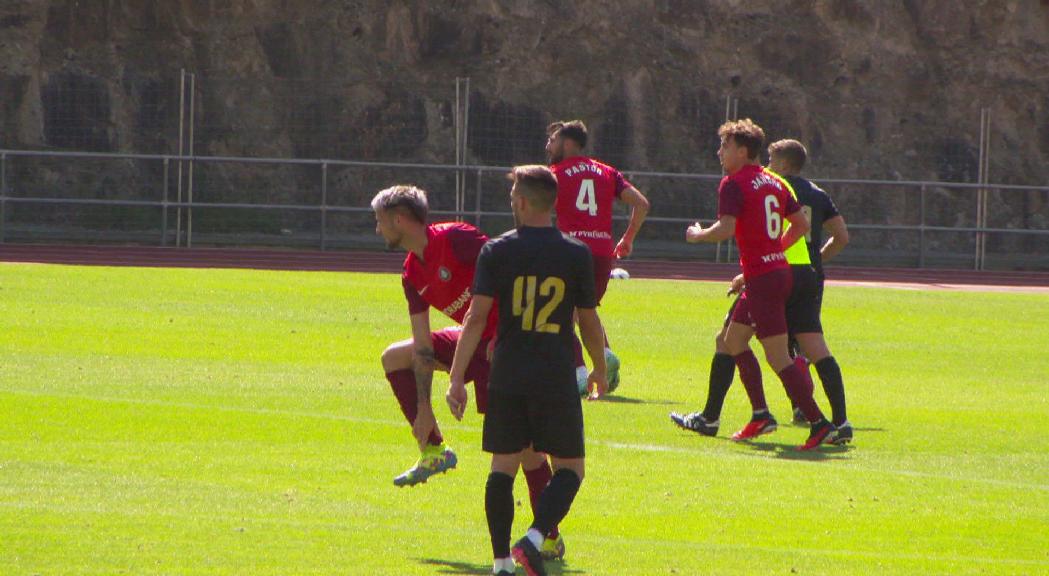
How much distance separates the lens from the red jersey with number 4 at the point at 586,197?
41.1 ft

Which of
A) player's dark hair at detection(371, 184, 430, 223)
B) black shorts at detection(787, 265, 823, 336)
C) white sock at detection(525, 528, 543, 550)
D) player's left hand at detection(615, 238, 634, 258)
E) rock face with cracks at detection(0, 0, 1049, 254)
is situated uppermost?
rock face with cracks at detection(0, 0, 1049, 254)

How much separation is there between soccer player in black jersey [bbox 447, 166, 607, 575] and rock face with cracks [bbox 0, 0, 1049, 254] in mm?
27105

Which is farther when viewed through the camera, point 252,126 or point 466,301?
point 252,126

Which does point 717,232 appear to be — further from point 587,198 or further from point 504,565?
point 504,565

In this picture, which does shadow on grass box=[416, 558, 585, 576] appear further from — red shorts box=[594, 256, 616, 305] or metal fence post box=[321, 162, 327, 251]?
metal fence post box=[321, 162, 327, 251]

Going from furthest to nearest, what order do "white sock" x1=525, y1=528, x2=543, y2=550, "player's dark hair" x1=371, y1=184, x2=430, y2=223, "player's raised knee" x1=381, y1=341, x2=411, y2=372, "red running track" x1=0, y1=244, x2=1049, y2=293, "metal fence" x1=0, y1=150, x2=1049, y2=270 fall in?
"metal fence" x1=0, y1=150, x2=1049, y2=270
"red running track" x1=0, y1=244, x2=1049, y2=293
"player's raised knee" x1=381, y1=341, x2=411, y2=372
"player's dark hair" x1=371, y1=184, x2=430, y2=223
"white sock" x1=525, y1=528, x2=543, y2=550

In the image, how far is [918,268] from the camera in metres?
31.8

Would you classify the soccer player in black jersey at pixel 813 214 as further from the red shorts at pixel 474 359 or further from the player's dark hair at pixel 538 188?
the player's dark hair at pixel 538 188

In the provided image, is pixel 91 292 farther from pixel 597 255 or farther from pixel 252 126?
pixel 252 126

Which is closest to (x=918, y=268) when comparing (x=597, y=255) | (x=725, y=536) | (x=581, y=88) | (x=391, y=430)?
(x=581, y=88)

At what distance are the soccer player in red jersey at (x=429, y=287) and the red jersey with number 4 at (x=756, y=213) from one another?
9.46 feet

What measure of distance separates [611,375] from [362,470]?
3672 mm

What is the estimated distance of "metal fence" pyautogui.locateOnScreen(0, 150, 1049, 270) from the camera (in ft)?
99.0

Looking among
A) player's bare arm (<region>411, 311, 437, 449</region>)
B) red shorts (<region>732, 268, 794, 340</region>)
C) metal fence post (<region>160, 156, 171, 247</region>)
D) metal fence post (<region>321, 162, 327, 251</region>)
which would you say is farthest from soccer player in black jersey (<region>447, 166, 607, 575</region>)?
metal fence post (<region>160, 156, 171, 247</region>)
